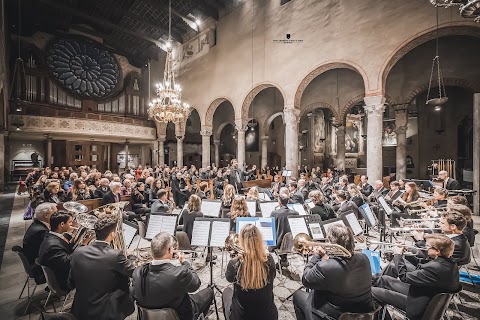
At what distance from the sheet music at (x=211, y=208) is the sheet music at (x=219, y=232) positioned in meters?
1.48

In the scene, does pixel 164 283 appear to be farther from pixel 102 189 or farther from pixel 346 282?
pixel 102 189

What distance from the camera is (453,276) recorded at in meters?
1.88

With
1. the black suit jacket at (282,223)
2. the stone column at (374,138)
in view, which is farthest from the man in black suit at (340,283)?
the stone column at (374,138)

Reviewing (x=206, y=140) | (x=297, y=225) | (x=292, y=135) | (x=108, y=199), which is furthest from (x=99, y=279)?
(x=206, y=140)

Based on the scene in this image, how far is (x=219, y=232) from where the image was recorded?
122 inches

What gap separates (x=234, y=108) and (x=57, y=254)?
10.8 m

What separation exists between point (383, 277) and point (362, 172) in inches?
603

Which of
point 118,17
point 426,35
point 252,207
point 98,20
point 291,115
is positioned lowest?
point 252,207

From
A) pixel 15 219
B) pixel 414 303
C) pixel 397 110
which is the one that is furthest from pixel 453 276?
pixel 397 110

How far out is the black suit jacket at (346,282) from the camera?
1.79 m

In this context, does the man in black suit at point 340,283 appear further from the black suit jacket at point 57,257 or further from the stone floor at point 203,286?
the black suit jacket at point 57,257

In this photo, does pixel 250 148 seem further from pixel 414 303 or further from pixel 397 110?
pixel 414 303

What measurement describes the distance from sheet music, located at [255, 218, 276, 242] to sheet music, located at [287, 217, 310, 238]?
296 millimetres

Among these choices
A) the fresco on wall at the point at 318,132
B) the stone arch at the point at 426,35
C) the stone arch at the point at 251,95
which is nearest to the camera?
the stone arch at the point at 426,35
